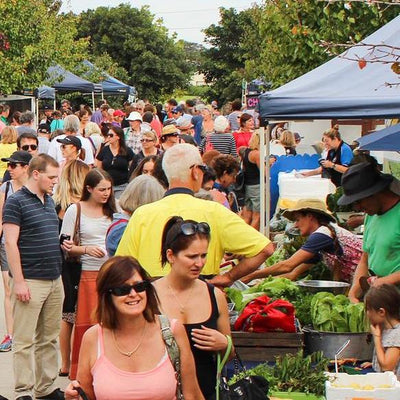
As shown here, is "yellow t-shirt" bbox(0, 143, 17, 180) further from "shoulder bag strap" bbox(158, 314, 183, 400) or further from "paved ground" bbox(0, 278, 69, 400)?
"shoulder bag strap" bbox(158, 314, 183, 400)

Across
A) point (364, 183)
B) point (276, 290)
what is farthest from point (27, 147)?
point (364, 183)

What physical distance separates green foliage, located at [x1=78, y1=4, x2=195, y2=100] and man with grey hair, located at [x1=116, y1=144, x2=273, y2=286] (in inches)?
2196

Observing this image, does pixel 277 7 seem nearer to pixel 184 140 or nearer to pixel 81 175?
pixel 184 140

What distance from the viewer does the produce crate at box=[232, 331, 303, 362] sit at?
635 centimetres

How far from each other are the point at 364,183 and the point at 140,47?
56.7m

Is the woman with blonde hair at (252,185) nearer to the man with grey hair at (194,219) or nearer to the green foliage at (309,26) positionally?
the green foliage at (309,26)

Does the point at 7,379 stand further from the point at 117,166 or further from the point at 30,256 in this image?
the point at 117,166

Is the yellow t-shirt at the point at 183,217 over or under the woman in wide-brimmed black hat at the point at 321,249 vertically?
over

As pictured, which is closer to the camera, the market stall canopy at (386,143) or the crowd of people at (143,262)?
the crowd of people at (143,262)

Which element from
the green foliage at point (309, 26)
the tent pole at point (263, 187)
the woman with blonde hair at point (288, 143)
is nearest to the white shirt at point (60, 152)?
the green foliage at point (309, 26)

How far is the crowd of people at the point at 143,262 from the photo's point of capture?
4.64 metres

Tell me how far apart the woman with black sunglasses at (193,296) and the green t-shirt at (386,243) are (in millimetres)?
1899

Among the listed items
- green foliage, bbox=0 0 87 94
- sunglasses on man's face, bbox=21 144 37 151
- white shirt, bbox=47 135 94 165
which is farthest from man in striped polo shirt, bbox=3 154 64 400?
green foliage, bbox=0 0 87 94

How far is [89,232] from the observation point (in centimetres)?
839
